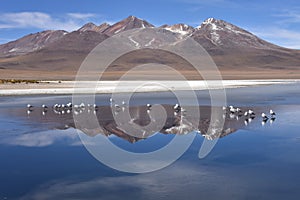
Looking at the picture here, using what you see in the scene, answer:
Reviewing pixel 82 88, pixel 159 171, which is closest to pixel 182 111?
pixel 159 171

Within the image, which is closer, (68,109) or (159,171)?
(159,171)

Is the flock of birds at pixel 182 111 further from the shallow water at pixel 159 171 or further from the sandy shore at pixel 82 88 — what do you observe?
the sandy shore at pixel 82 88

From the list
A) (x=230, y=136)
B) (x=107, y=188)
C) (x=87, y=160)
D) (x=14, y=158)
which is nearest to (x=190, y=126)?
(x=230, y=136)

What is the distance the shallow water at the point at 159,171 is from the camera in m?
8.91

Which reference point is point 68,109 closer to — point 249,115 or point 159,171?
point 249,115

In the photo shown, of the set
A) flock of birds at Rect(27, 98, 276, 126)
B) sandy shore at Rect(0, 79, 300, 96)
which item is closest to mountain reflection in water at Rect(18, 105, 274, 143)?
flock of birds at Rect(27, 98, 276, 126)

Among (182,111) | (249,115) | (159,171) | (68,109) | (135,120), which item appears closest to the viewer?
(159,171)

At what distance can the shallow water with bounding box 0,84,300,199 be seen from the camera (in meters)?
8.91

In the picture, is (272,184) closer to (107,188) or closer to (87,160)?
(107,188)

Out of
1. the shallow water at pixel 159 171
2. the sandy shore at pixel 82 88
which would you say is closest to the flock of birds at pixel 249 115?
the shallow water at pixel 159 171

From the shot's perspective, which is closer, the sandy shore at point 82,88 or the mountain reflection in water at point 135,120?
the mountain reflection in water at point 135,120

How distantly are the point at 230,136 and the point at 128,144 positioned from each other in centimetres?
375

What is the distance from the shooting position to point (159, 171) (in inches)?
422

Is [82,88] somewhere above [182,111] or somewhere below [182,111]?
above
